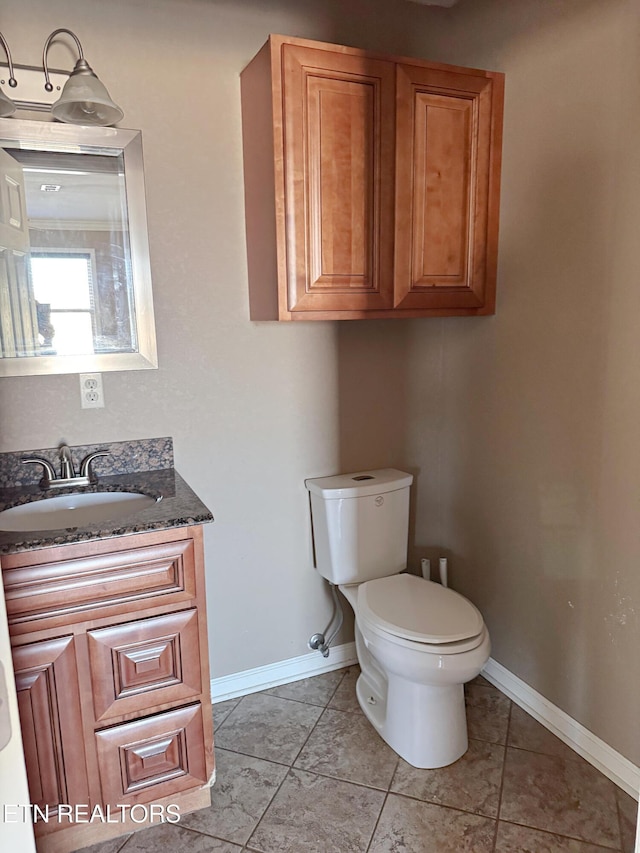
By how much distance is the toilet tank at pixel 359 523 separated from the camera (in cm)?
223

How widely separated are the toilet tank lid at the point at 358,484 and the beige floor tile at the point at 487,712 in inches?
31.8

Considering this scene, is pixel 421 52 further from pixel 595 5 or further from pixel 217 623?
pixel 217 623

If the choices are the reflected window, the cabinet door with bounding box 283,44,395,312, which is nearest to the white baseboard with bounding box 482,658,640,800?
Answer: the cabinet door with bounding box 283,44,395,312

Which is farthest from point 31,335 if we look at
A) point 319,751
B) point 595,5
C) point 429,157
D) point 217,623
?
point 595,5

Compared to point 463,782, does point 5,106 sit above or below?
above

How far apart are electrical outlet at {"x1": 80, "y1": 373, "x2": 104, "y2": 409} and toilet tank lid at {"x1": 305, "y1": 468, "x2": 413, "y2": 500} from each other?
31.3 inches

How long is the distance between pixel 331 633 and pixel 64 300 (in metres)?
1.57

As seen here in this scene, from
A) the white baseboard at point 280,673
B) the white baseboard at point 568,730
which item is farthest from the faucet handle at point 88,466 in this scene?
the white baseboard at point 568,730

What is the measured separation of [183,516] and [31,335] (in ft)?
2.52

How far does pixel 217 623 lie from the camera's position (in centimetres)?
226

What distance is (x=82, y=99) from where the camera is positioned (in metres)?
1.62

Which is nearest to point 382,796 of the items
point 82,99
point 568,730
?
point 568,730

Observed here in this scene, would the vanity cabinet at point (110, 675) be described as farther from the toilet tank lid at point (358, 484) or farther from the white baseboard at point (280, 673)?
the toilet tank lid at point (358, 484)

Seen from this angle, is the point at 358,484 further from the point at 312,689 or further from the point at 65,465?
the point at 65,465
